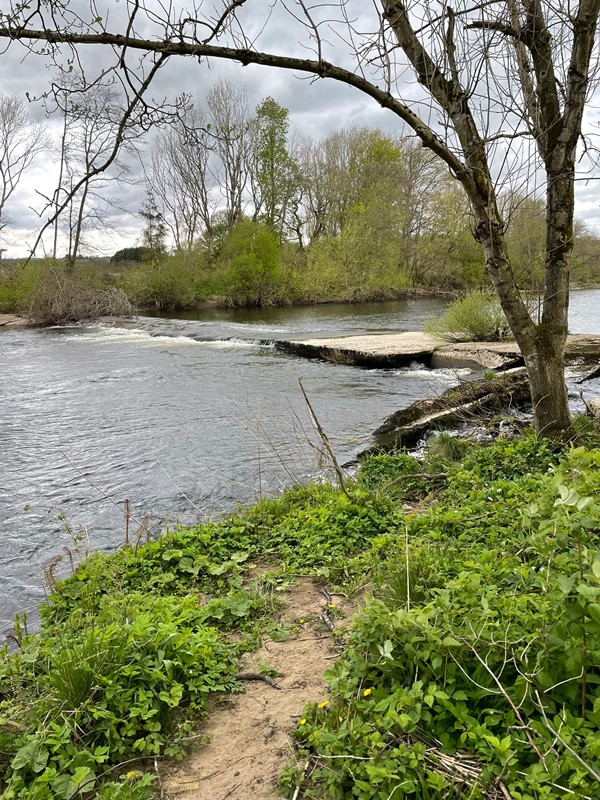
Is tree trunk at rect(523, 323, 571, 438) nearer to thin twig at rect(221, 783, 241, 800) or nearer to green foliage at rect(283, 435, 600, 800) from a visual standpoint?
green foliage at rect(283, 435, 600, 800)

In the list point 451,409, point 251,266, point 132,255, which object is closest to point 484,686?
point 451,409

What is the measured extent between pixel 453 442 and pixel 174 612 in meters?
3.85

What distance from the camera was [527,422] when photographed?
5.90m

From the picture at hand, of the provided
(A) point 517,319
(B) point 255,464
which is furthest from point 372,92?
(B) point 255,464

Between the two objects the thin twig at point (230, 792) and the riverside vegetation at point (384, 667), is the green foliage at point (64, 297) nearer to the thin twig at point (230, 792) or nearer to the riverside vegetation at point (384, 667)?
the riverside vegetation at point (384, 667)

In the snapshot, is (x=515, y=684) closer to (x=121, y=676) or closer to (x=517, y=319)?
(x=121, y=676)

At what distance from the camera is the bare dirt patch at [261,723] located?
6.16 feet

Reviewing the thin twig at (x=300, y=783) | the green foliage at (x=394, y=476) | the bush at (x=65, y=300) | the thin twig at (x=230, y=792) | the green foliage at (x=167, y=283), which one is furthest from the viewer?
the green foliage at (x=167, y=283)

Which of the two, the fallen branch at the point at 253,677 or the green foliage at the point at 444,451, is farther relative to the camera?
the green foliage at the point at 444,451

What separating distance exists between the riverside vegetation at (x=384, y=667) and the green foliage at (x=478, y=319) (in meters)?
10.1

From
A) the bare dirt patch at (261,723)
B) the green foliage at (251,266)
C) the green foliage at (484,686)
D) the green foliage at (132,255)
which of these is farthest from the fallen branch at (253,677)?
the green foliage at (132,255)

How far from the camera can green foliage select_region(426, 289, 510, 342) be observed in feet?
42.2

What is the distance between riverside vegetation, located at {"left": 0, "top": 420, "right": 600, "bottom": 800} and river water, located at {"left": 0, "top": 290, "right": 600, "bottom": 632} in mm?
1552

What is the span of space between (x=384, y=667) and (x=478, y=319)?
39.7 ft
